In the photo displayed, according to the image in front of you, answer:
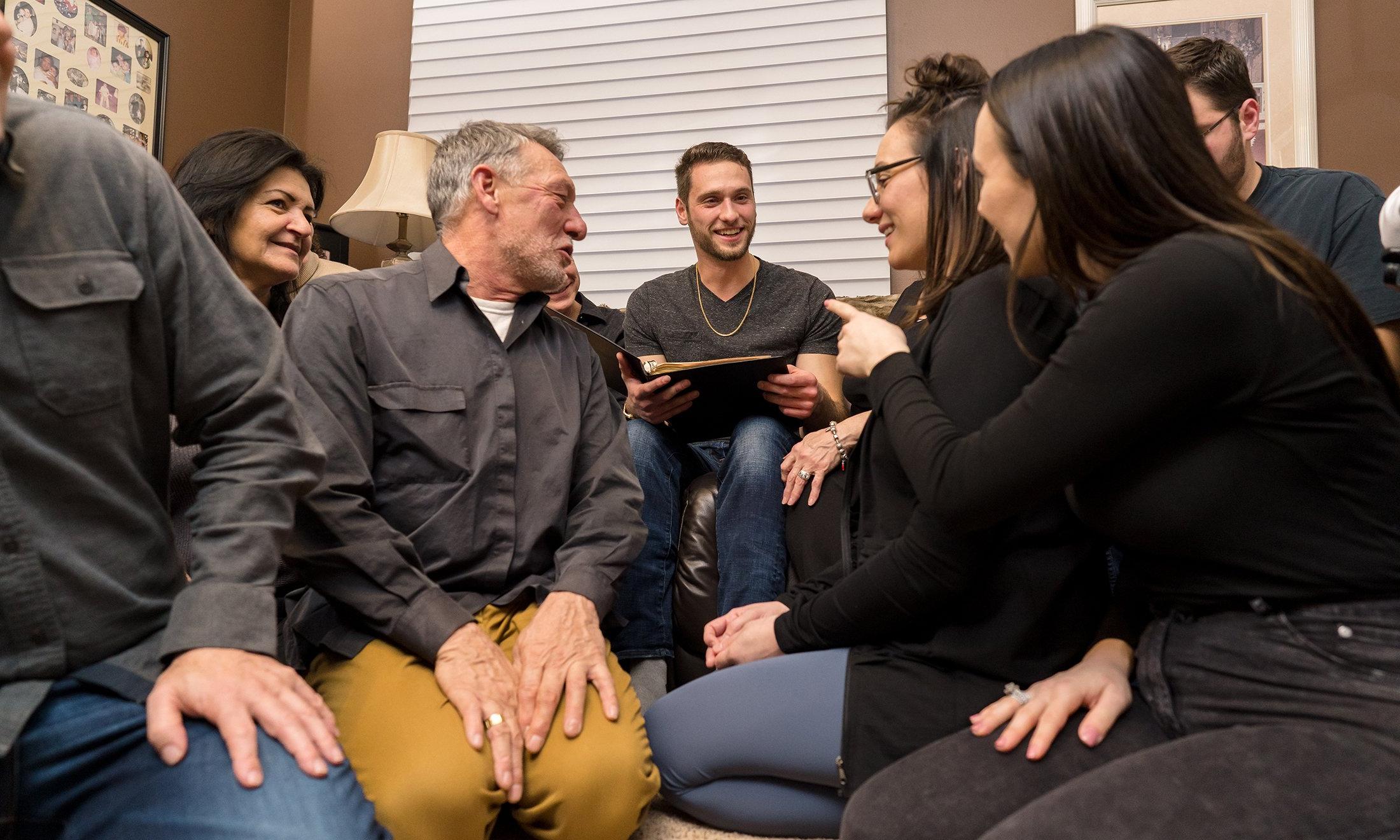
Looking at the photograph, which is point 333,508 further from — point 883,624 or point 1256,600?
point 1256,600

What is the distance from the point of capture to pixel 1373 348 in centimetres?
98

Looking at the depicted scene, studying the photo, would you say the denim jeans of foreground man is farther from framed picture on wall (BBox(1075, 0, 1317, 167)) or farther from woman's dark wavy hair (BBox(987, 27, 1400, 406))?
framed picture on wall (BBox(1075, 0, 1317, 167))

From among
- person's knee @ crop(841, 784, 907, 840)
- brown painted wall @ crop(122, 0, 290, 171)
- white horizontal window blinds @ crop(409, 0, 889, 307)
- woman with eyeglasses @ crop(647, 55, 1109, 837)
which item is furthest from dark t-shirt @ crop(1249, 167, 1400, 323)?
brown painted wall @ crop(122, 0, 290, 171)

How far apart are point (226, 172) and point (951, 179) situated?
5.51 feet

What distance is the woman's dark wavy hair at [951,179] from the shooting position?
4.55ft

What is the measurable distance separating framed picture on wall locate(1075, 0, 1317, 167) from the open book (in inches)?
83.2

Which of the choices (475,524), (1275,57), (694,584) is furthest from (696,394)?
(1275,57)

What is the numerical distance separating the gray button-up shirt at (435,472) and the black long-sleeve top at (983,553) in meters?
0.58

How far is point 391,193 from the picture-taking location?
3486 mm

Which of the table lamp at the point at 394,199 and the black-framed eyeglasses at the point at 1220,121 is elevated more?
the table lamp at the point at 394,199

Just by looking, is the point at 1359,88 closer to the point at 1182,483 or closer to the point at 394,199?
the point at 1182,483

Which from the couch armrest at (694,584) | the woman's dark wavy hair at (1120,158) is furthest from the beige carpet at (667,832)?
the woman's dark wavy hair at (1120,158)

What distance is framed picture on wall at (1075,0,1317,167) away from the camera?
3254 millimetres

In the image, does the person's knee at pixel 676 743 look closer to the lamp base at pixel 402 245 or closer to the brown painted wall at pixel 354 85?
the lamp base at pixel 402 245
